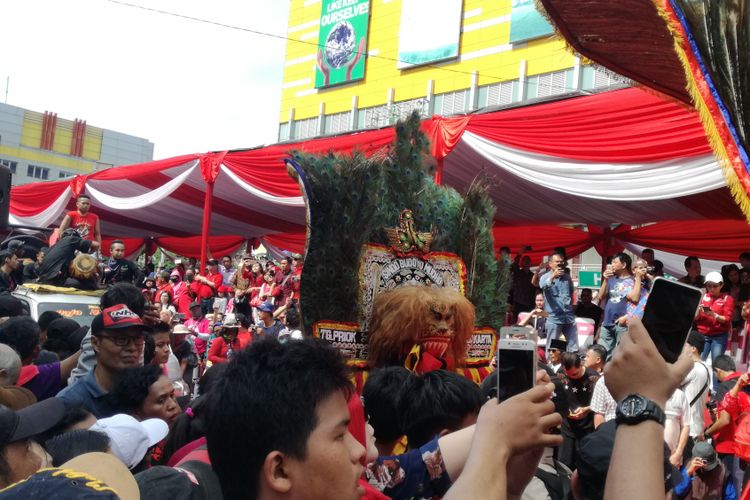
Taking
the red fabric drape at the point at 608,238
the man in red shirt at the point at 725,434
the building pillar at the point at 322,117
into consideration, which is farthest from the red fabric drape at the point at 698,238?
the building pillar at the point at 322,117

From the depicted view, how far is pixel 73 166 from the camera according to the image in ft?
163

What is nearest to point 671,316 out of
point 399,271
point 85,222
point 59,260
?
point 399,271

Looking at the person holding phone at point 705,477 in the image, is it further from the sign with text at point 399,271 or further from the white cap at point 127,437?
the white cap at point 127,437

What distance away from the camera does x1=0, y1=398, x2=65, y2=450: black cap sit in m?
1.82

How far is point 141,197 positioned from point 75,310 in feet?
23.1

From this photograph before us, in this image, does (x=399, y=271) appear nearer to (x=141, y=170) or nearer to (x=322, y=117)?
(x=141, y=170)

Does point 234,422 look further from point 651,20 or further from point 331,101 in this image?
point 331,101

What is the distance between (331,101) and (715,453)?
31.2m

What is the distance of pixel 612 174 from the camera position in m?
6.45

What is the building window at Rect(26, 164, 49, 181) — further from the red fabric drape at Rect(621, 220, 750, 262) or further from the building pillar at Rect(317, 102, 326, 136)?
the red fabric drape at Rect(621, 220, 750, 262)

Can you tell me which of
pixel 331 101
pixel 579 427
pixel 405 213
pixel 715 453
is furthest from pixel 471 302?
pixel 331 101

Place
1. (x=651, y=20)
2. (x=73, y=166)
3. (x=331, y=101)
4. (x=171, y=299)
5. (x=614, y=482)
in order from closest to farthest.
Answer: (x=614, y=482)
(x=651, y=20)
(x=171, y=299)
(x=331, y=101)
(x=73, y=166)

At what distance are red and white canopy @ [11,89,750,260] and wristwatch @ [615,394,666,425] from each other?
3.09 metres

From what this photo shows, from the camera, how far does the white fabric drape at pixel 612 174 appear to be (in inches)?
232
